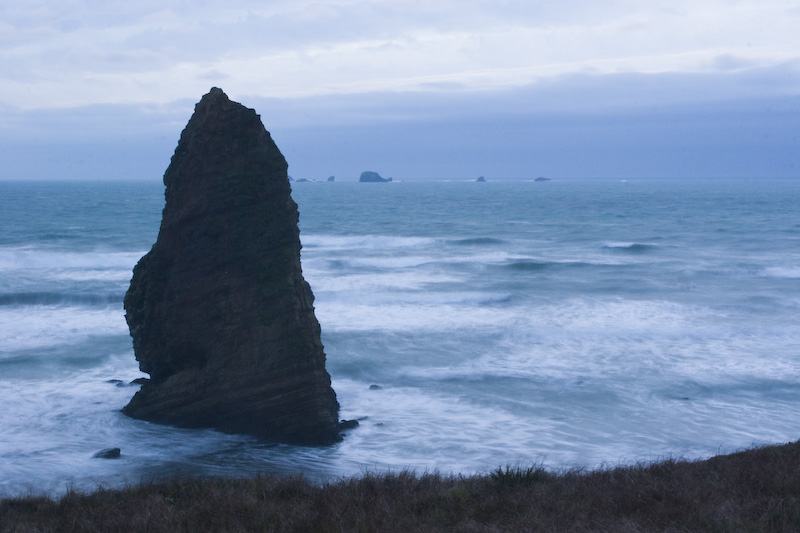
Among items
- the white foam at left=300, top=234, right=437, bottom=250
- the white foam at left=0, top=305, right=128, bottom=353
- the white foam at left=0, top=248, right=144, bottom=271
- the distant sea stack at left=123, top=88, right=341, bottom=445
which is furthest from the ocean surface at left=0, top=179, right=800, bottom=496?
the white foam at left=300, top=234, right=437, bottom=250

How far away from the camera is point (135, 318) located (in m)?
14.1

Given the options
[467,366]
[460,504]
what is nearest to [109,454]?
[460,504]

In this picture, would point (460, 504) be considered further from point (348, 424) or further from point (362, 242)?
point (362, 242)

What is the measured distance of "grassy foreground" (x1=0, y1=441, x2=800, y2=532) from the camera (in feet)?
23.0

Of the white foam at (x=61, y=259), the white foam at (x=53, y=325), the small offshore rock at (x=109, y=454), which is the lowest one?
the small offshore rock at (x=109, y=454)

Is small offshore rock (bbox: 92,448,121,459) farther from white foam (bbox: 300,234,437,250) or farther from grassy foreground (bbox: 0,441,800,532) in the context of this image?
white foam (bbox: 300,234,437,250)

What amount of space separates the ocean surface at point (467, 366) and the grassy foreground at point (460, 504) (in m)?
2.80

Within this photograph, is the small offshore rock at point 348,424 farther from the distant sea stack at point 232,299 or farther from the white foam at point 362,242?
the white foam at point 362,242

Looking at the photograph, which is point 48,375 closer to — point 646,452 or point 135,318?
point 135,318

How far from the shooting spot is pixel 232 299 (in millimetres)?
13281

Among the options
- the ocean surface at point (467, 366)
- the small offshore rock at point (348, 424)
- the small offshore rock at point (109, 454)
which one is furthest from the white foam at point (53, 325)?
the small offshore rock at point (348, 424)

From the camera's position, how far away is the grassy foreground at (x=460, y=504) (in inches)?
276

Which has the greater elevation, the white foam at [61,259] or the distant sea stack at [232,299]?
the distant sea stack at [232,299]

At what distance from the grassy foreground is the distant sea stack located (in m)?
4.12
